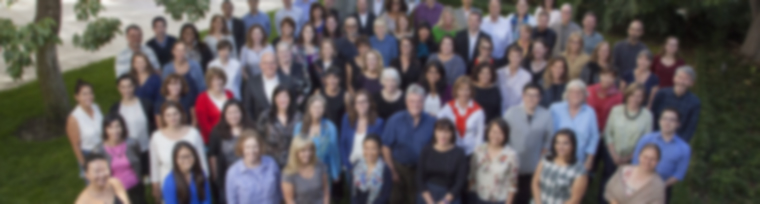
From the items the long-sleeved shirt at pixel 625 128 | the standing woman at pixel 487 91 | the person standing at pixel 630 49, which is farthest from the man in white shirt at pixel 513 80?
the person standing at pixel 630 49

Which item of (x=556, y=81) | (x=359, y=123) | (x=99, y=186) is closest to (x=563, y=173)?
(x=556, y=81)

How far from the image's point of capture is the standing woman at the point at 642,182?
16.5 feet

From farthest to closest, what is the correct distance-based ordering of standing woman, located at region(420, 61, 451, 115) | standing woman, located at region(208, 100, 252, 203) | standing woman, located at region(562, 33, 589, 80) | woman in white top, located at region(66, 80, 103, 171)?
standing woman, located at region(562, 33, 589, 80), standing woman, located at region(420, 61, 451, 115), woman in white top, located at region(66, 80, 103, 171), standing woman, located at region(208, 100, 252, 203)

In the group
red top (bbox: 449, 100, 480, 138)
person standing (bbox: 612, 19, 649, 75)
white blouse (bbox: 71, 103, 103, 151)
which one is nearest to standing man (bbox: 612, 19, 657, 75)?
person standing (bbox: 612, 19, 649, 75)

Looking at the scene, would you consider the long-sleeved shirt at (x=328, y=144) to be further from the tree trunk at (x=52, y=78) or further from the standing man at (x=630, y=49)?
the tree trunk at (x=52, y=78)

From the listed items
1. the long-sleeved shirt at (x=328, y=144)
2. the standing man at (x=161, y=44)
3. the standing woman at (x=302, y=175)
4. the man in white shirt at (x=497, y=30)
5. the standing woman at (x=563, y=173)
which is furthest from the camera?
the man in white shirt at (x=497, y=30)

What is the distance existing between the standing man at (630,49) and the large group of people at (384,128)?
0.02 meters

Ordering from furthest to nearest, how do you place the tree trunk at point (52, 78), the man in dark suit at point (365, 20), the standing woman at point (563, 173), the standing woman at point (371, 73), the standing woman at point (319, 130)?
the man in dark suit at point (365, 20) → the tree trunk at point (52, 78) → the standing woman at point (371, 73) → the standing woman at point (319, 130) → the standing woman at point (563, 173)

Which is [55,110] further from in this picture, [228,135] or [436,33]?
[436,33]

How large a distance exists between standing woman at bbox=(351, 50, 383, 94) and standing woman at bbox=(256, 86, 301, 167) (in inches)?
43.5

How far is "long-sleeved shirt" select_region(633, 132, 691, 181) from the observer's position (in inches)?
219

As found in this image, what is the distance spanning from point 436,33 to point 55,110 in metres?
5.57

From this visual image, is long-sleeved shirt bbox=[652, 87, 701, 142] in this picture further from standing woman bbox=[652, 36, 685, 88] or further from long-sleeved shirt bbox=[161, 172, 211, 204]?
long-sleeved shirt bbox=[161, 172, 211, 204]

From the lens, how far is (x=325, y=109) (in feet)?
19.5
